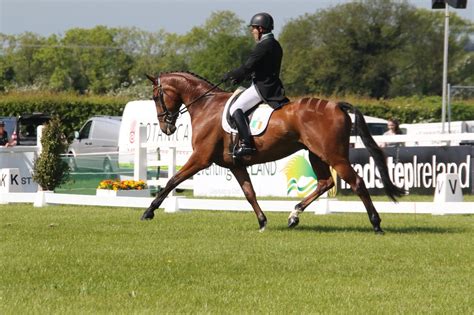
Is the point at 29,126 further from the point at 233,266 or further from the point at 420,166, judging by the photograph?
the point at 233,266

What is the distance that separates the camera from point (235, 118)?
598 inches

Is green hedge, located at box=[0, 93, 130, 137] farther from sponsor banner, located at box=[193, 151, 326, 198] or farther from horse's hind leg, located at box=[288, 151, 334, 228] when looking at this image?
horse's hind leg, located at box=[288, 151, 334, 228]

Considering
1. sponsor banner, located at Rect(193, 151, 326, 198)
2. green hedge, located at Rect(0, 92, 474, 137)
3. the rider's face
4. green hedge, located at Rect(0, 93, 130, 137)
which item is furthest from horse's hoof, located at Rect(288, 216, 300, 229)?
green hedge, located at Rect(0, 93, 130, 137)

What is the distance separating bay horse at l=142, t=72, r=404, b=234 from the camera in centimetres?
1468

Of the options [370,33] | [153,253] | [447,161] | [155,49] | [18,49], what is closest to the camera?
[153,253]

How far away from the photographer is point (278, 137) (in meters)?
15.0

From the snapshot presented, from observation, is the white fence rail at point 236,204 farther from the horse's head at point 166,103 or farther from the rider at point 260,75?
the rider at point 260,75

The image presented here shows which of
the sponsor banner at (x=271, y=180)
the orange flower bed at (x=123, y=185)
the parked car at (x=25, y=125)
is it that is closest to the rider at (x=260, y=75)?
the orange flower bed at (x=123, y=185)

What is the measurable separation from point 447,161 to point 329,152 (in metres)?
9.79

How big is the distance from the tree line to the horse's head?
58752mm

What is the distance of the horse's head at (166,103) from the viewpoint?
54.3 feet

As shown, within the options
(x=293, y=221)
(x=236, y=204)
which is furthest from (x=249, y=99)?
(x=236, y=204)

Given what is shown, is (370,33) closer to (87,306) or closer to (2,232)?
(2,232)

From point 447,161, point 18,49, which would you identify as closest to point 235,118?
point 447,161
